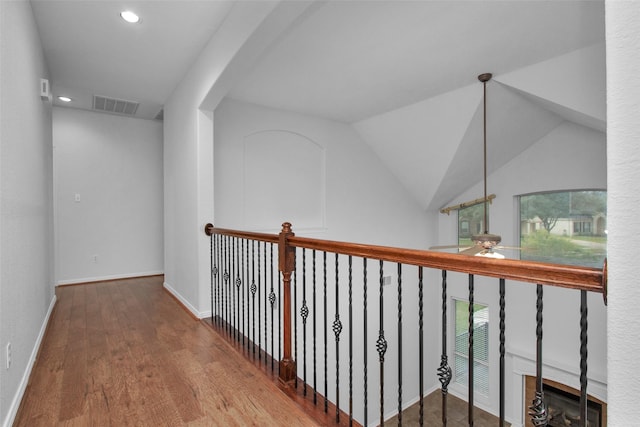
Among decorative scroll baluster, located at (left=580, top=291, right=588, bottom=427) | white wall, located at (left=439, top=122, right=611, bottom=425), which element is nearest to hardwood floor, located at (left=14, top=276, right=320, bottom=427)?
decorative scroll baluster, located at (left=580, top=291, right=588, bottom=427)

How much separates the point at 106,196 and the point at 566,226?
6518 mm

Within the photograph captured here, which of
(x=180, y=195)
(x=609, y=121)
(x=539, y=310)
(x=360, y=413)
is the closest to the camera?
(x=609, y=121)

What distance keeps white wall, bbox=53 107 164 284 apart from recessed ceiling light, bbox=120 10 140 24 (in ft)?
8.75

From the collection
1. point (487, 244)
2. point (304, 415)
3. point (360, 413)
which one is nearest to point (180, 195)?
point (304, 415)

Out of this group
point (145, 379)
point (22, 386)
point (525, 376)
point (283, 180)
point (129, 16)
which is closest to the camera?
point (22, 386)

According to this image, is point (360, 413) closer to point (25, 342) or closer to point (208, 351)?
point (208, 351)

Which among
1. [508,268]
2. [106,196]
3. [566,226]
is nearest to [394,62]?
[508,268]

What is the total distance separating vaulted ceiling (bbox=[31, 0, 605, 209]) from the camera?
8.16ft

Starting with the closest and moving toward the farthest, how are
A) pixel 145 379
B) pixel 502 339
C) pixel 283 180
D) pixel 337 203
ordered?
pixel 502 339, pixel 145 379, pixel 283 180, pixel 337 203

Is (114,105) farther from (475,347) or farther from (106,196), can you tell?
(475,347)

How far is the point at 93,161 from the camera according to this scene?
4.70 metres

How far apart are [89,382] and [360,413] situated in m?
4.41

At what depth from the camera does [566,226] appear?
184 inches

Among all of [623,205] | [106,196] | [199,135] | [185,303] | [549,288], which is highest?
[199,135]
